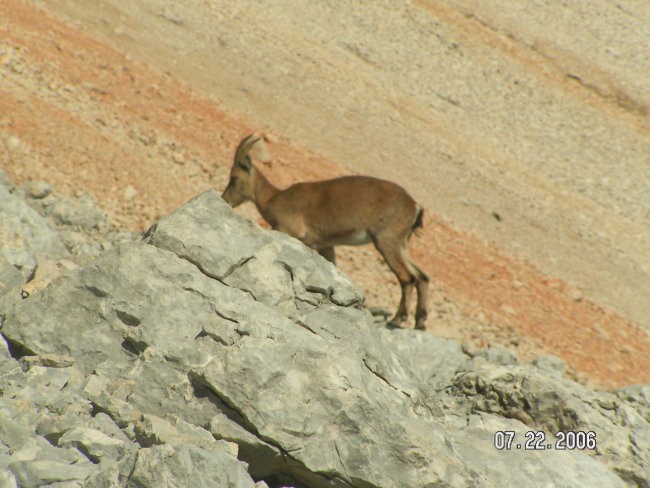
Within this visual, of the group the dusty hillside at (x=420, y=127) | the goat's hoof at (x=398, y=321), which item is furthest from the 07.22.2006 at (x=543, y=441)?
the dusty hillside at (x=420, y=127)

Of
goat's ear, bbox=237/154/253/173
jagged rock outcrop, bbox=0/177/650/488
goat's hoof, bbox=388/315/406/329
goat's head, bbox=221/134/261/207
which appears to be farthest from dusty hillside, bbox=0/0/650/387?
jagged rock outcrop, bbox=0/177/650/488

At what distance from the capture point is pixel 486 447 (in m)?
7.32

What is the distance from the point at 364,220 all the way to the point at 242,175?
70.9 inches

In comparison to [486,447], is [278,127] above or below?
below

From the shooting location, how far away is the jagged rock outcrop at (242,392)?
5941mm

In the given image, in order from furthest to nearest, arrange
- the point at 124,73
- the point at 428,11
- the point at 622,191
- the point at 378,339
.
Answer: 1. the point at 428,11
2. the point at 622,191
3. the point at 124,73
4. the point at 378,339

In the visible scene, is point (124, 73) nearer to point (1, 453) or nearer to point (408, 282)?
point (408, 282)

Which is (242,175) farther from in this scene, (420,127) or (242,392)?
(420,127)

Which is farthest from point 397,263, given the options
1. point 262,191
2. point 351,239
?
point 262,191

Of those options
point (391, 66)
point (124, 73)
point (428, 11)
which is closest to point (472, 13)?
point (428, 11)

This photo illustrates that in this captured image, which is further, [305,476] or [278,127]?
[278,127]

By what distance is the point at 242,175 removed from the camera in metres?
11.7

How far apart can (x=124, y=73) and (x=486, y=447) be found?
34.1 feet

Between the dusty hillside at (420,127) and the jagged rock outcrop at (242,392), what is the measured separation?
425 centimetres
